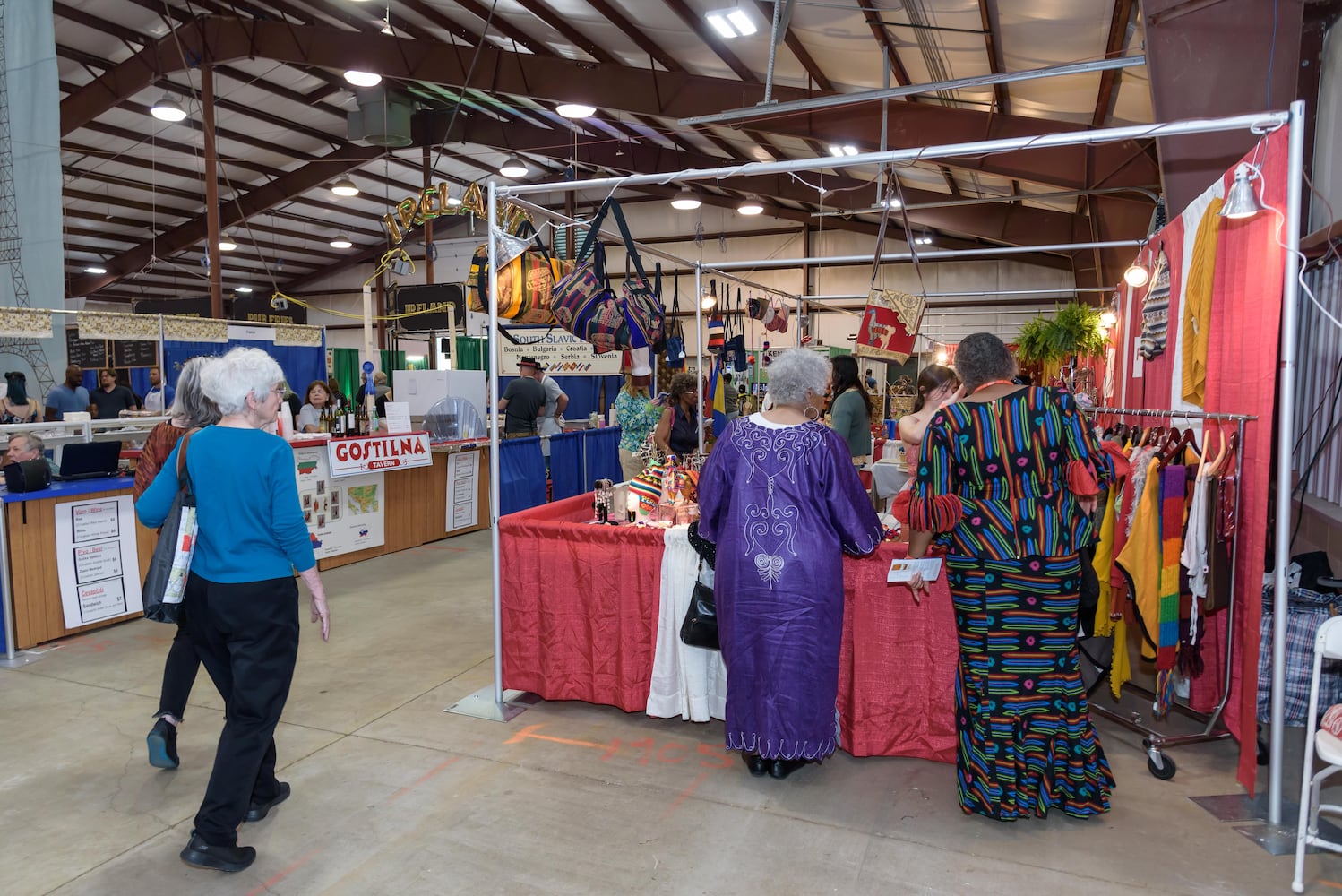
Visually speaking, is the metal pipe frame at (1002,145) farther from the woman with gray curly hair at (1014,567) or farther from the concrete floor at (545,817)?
the concrete floor at (545,817)

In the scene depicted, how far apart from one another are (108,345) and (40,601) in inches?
356

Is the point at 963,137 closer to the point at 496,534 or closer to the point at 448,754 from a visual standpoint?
the point at 496,534

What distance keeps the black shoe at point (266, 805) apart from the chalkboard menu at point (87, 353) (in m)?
12.1

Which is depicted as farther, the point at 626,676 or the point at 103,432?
the point at 103,432

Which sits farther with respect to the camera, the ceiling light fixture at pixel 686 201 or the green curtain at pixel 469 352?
the green curtain at pixel 469 352

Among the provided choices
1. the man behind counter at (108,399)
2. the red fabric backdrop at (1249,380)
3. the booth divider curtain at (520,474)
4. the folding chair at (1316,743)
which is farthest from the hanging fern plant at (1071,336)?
the man behind counter at (108,399)

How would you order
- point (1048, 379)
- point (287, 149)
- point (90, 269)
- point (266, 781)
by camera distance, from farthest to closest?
point (90, 269), point (287, 149), point (1048, 379), point (266, 781)

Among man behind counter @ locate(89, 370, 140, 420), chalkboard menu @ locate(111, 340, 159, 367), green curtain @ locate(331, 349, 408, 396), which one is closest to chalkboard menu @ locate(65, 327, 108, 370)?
chalkboard menu @ locate(111, 340, 159, 367)

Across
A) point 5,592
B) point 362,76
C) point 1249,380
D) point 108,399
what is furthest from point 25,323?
point 1249,380

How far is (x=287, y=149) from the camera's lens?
1553 centimetres

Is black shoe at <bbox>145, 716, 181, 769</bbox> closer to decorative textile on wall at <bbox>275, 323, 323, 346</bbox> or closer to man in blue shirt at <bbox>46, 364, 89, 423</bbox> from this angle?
man in blue shirt at <bbox>46, 364, 89, 423</bbox>

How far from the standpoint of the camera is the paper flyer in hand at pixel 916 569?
2.87 m

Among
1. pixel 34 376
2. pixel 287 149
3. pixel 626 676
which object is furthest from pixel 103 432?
pixel 287 149

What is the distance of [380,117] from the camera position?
12672 millimetres
